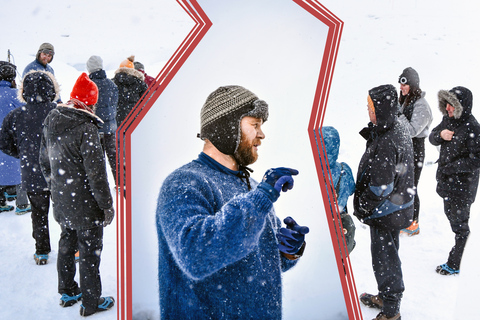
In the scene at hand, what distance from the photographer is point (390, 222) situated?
8.84ft

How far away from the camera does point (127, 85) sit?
4.92 m

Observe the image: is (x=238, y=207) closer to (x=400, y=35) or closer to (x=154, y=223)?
(x=154, y=223)

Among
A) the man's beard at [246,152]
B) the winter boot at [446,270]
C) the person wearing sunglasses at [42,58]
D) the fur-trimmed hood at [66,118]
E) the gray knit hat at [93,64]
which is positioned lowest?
the winter boot at [446,270]

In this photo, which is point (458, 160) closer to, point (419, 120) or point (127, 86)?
point (419, 120)

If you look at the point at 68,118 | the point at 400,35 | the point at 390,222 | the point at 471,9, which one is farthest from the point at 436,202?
the point at 471,9

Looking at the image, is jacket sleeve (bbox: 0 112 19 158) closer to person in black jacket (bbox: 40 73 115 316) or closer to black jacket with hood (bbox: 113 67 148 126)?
person in black jacket (bbox: 40 73 115 316)

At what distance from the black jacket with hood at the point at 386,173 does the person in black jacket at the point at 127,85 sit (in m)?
3.31

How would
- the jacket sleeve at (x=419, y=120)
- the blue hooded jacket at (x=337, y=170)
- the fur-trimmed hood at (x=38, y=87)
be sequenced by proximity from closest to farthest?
the blue hooded jacket at (x=337, y=170) < the fur-trimmed hood at (x=38, y=87) < the jacket sleeve at (x=419, y=120)

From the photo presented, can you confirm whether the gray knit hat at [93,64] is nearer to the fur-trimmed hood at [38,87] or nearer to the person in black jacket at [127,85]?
the person in black jacket at [127,85]

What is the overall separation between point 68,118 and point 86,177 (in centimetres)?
45

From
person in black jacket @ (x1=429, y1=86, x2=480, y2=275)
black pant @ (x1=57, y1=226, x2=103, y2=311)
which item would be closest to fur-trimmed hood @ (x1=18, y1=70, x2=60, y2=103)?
black pant @ (x1=57, y1=226, x2=103, y2=311)

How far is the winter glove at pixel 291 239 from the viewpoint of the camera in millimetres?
1119

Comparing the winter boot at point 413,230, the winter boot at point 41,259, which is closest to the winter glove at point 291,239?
the winter boot at point 41,259

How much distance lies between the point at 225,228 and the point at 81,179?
202 centimetres
